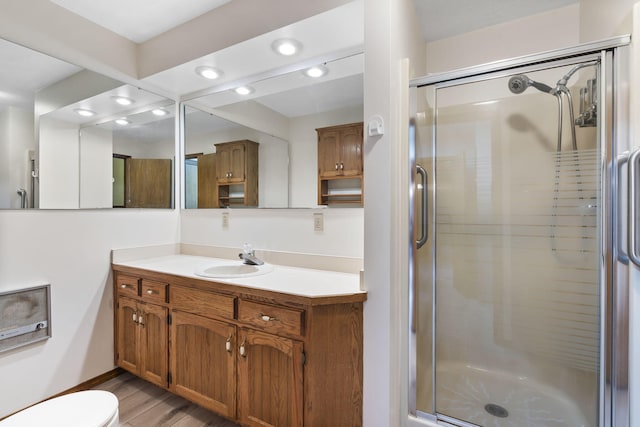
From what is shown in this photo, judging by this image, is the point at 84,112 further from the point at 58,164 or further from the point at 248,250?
the point at 248,250

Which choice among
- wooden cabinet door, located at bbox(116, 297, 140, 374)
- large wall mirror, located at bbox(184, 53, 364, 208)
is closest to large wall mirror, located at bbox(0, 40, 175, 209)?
large wall mirror, located at bbox(184, 53, 364, 208)

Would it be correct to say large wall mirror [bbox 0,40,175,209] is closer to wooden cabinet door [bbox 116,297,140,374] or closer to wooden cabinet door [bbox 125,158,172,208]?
wooden cabinet door [bbox 125,158,172,208]

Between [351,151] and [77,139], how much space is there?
1.82 meters

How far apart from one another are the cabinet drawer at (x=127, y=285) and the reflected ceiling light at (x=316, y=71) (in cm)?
180

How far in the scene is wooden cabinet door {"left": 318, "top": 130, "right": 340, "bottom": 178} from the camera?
189 cm

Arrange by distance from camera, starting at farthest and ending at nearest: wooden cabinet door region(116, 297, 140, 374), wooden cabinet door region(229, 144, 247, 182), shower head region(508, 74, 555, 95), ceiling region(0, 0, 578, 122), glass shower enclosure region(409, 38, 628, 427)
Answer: wooden cabinet door region(229, 144, 247, 182)
wooden cabinet door region(116, 297, 140, 374)
ceiling region(0, 0, 578, 122)
shower head region(508, 74, 555, 95)
glass shower enclosure region(409, 38, 628, 427)

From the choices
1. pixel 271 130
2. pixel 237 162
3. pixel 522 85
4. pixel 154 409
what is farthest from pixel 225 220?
pixel 522 85

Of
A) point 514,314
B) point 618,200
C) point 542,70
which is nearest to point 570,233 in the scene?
point 618,200

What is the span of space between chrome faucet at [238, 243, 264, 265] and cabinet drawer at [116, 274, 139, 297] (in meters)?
0.72

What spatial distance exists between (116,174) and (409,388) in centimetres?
237

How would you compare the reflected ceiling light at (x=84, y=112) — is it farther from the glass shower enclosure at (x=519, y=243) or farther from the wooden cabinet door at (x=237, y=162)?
the glass shower enclosure at (x=519, y=243)

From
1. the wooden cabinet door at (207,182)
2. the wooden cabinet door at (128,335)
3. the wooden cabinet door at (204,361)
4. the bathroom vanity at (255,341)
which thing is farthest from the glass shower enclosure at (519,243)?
the wooden cabinet door at (128,335)

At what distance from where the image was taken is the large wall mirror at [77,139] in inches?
64.9

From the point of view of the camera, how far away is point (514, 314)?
5.39 feet
